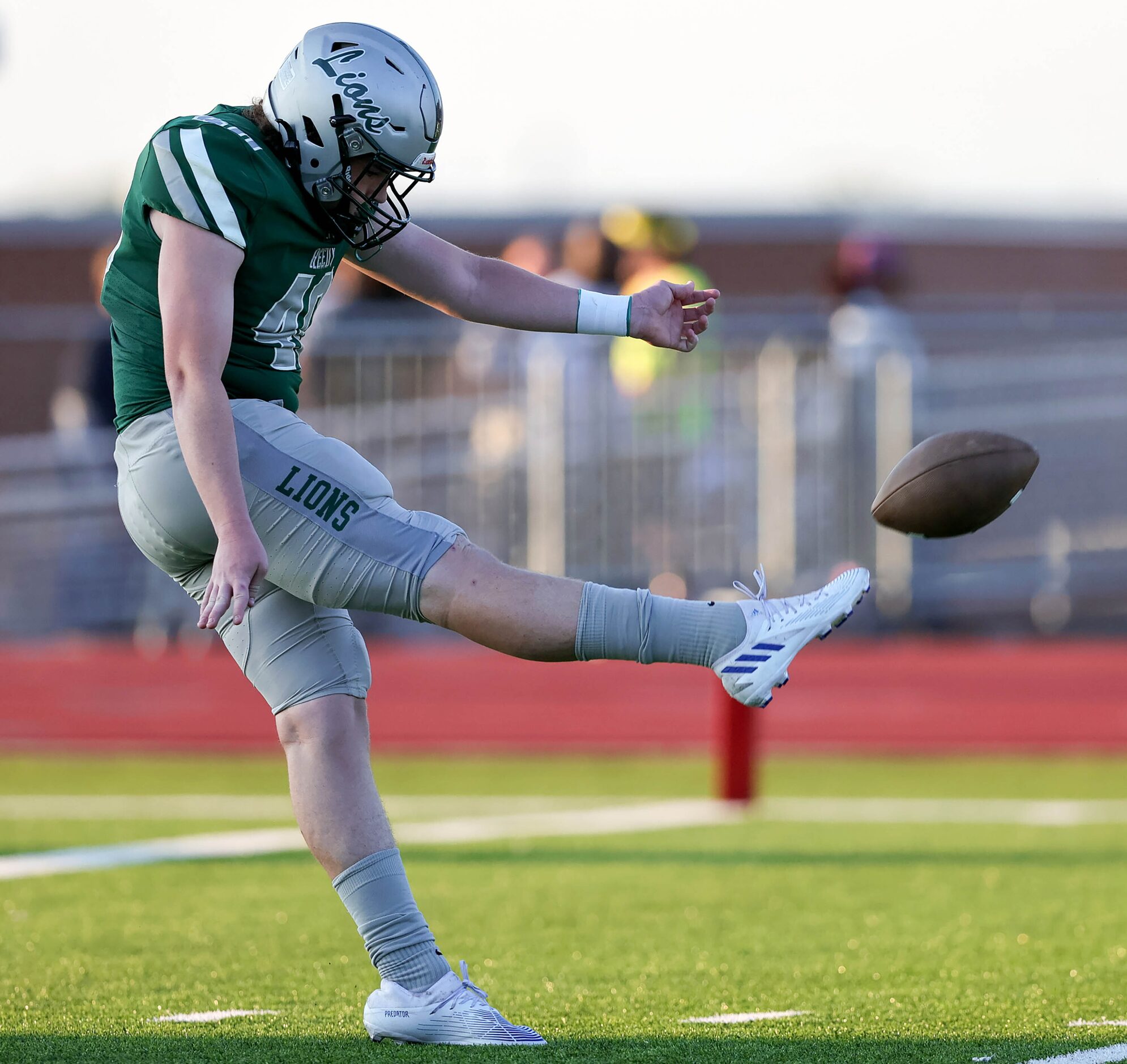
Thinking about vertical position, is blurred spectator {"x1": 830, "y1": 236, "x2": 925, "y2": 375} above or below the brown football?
above

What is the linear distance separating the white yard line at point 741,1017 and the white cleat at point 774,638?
65 cm

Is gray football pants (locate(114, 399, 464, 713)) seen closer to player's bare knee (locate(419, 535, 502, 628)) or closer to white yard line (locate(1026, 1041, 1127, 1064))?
player's bare knee (locate(419, 535, 502, 628))

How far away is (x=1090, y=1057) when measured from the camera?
9.24 feet

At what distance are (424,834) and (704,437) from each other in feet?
11.8

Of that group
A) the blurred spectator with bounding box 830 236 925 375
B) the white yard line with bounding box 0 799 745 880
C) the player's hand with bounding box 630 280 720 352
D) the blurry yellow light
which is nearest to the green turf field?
the white yard line with bounding box 0 799 745 880

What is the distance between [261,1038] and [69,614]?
6926mm

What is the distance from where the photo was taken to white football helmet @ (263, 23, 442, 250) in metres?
3.03

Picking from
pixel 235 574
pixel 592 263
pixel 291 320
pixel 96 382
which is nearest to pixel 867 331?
pixel 592 263

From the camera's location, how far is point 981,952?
156 inches

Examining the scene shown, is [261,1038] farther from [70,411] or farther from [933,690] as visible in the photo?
[70,411]

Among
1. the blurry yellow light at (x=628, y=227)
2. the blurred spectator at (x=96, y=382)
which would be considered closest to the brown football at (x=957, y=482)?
the blurred spectator at (x=96, y=382)

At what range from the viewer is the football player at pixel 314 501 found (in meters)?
2.92

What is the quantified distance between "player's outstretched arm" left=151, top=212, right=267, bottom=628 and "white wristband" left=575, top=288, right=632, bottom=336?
83 cm

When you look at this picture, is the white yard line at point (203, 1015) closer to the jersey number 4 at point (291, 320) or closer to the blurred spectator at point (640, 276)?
the jersey number 4 at point (291, 320)
